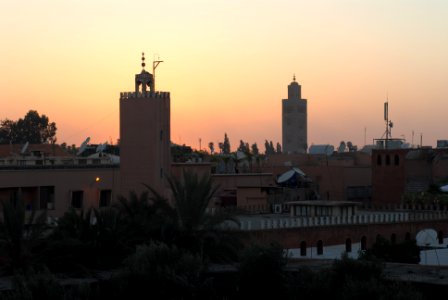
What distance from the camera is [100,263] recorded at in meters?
24.0

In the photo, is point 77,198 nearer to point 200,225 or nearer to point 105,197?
point 105,197

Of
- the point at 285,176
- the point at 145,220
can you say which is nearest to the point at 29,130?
the point at 285,176

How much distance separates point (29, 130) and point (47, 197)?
203ft

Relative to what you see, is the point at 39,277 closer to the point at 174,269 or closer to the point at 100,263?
the point at 174,269

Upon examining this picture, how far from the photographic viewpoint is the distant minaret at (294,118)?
113 meters

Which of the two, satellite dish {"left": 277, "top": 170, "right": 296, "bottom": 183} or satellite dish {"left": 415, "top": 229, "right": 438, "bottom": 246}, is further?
satellite dish {"left": 277, "top": 170, "right": 296, "bottom": 183}

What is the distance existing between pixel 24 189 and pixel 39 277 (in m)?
19.6

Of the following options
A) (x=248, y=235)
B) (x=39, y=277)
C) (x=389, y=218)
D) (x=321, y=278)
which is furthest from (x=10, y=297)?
(x=389, y=218)

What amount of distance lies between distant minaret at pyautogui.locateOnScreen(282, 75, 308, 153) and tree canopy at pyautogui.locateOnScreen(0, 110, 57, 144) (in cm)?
2813

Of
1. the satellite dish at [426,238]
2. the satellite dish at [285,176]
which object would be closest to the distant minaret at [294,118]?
the satellite dish at [285,176]

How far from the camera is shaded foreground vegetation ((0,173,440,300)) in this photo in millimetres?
18812

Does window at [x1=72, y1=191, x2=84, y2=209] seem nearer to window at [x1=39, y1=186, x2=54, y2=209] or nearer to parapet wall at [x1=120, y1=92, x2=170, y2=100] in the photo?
window at [x1=39, y1=186, x2=54, y2=209]

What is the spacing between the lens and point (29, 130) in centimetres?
9806

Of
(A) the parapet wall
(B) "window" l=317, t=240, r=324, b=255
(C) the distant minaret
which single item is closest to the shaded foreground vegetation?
(A) the parapet wall
